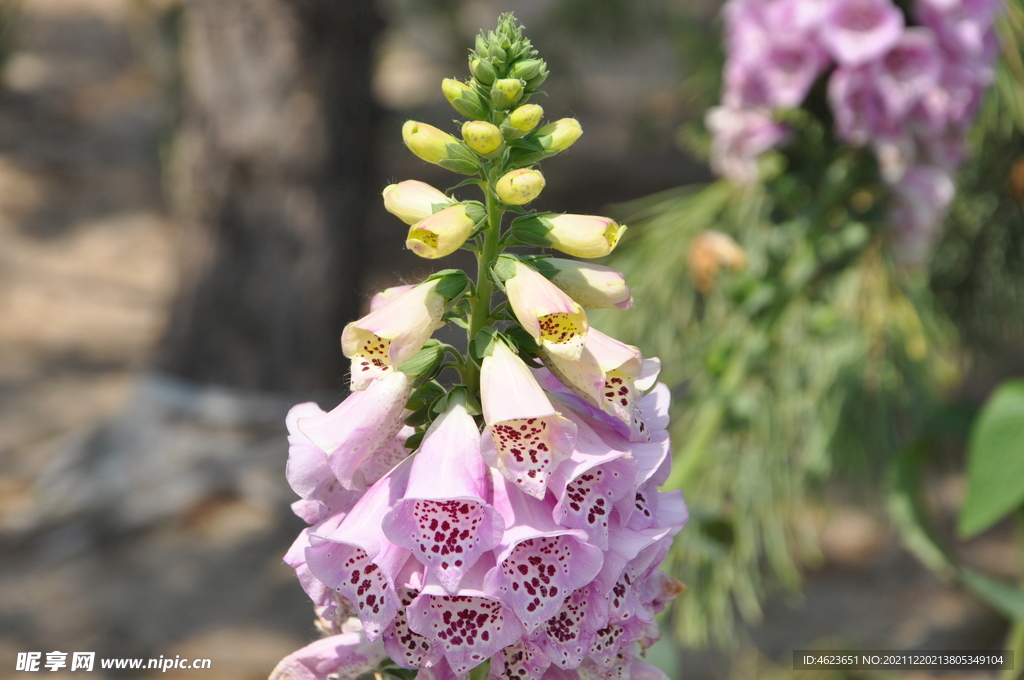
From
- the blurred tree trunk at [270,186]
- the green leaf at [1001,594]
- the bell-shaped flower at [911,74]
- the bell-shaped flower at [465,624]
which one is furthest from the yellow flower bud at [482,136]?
the blurred tree trunk at [270,186]

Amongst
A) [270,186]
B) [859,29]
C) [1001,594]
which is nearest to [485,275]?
[1001,594]

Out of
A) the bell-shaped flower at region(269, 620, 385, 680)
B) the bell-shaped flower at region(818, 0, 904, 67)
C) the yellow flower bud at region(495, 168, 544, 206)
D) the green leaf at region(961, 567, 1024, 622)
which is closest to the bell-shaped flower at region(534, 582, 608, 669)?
the bell-shaped flower at region(269, 620, 385, 680)

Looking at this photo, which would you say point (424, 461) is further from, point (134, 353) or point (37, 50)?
point (37, 50)

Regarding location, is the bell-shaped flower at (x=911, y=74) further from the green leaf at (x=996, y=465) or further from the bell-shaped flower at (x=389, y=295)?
the bell-shaped flower at (x=389, y=295)

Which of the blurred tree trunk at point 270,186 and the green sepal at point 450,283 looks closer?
the green sepal at point 450,283

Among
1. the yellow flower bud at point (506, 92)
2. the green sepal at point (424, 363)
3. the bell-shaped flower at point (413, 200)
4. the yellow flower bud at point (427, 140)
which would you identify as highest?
the yellow flower bud at point (427, 140)

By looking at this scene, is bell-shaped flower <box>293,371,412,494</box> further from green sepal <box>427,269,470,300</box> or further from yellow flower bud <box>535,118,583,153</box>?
yellow flower bud <box>535,118,583,153</box>

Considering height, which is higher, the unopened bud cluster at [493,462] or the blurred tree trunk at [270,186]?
the blurred tree trunk at [270,186]

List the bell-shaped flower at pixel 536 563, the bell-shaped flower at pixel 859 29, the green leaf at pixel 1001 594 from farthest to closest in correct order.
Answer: the bell-shaped flower at pixel 859 29 → the green leaf at pixel 1001 594 → the bell-shaped flower at pixel 536 563

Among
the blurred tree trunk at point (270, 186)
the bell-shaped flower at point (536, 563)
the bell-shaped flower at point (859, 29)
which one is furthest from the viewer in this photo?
the blurred tree trunk at point (270, 186)
